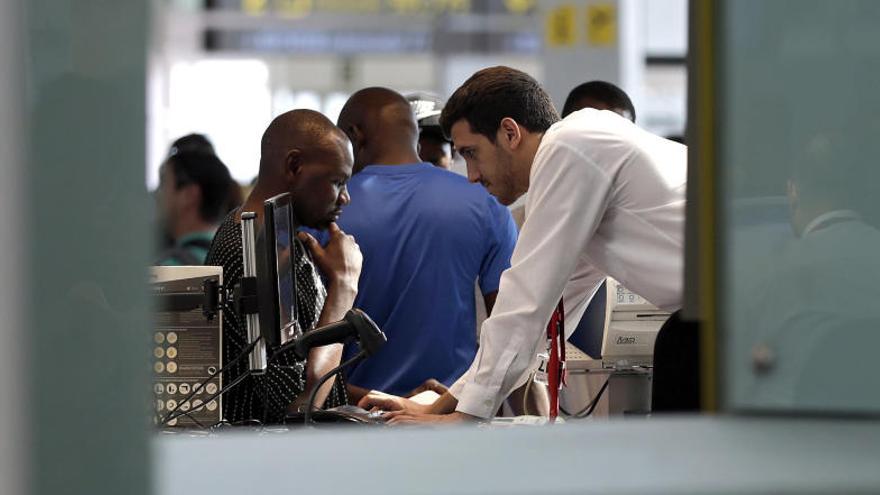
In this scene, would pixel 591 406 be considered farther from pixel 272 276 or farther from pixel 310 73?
pixel 310 73

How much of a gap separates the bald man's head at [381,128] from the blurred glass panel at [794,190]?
2735 mm

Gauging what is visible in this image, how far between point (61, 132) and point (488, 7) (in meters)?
11.0

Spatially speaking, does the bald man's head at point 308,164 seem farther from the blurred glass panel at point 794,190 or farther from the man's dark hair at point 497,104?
the blurred glass panel at point 794,190

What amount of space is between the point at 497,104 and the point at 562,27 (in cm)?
553

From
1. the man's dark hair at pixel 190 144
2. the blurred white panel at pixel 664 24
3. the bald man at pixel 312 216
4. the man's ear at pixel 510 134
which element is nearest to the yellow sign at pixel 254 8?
the blurred white panel at pixel 664 24

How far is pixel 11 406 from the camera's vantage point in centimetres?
98

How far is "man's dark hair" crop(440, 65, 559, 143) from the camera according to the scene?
3283 millimetres

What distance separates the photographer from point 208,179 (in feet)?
21.4

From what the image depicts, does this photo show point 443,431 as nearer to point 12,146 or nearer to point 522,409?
point 12,146

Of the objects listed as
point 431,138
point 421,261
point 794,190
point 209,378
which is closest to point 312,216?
point 421,261

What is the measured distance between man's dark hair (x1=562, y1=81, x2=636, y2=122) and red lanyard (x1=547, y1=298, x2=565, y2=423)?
5.62 ft

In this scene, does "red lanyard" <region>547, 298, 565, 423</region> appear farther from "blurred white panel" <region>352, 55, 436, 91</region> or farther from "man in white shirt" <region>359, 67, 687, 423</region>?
"blurred white panel" <region>352, 55, 436, 91</region>

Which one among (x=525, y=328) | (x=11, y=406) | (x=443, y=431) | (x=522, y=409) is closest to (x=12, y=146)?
(x=11, y=406)

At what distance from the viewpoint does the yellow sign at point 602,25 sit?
8.62 meters
